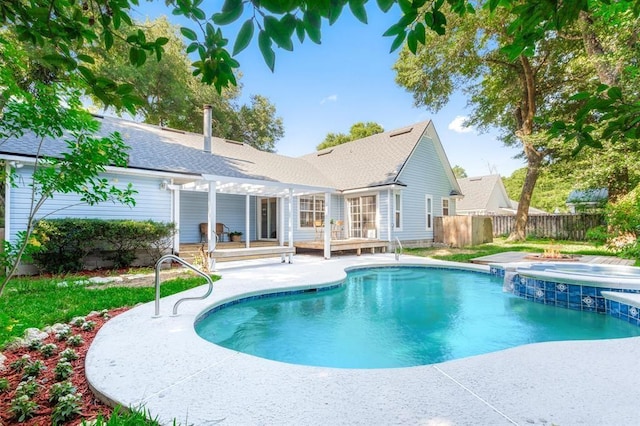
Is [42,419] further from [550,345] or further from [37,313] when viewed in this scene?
[550,345]

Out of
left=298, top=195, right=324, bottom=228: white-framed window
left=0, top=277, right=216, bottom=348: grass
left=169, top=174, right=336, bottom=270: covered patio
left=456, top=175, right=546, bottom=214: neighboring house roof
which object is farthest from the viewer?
left=456, top=175, right=546, bottom=214: neighboring house roof

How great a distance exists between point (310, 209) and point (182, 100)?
40.4 ft

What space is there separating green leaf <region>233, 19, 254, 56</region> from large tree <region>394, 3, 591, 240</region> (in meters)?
17.0

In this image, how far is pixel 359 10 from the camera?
1.13m

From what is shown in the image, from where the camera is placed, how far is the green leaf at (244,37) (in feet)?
3.56

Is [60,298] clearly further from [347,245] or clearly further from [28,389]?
[347,245]

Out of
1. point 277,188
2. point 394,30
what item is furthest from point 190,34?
point 277,188

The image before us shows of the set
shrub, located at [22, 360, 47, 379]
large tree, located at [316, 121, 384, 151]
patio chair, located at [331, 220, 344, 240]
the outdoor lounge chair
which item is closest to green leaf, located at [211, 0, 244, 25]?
shrub, located at [22, 360, 47, 379]

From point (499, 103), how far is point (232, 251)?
18.2 meters

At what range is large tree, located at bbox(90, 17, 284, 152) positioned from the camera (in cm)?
1783

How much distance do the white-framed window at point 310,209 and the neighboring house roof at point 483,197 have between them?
2119cm

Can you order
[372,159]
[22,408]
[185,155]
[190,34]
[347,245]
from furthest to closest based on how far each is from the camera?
[372,159]
[347,245]
[185,155]
[22,408]
[190,34]

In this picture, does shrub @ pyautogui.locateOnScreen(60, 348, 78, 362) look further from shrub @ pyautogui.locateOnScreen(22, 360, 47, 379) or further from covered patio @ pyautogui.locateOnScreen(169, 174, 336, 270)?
covered patio @ pyautogui.locateOnScreen(169, 174, 336, 270)

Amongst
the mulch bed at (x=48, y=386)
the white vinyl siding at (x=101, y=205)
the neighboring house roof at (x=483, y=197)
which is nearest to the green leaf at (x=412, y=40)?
the mulch bed at (x=48, y=386)
